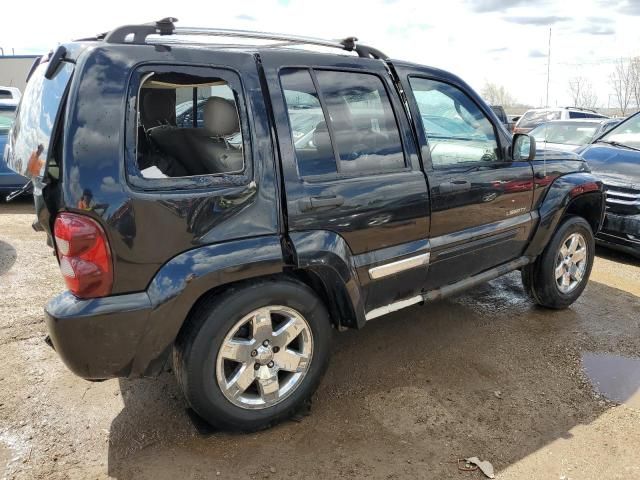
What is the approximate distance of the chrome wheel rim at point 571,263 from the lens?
14.2ft

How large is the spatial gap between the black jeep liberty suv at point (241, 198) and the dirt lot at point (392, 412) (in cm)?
28

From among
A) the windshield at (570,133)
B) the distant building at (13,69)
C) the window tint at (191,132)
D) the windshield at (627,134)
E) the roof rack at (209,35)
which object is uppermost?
the distant building at (13,69)

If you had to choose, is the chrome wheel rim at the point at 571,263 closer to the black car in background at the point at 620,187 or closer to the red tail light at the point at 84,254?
the black car in background at the point at 620,187

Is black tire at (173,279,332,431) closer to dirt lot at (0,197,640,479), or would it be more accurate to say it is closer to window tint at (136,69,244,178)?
dirt lot at (0,197,640,479)

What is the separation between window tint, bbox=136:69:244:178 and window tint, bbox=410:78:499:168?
1.25 metres

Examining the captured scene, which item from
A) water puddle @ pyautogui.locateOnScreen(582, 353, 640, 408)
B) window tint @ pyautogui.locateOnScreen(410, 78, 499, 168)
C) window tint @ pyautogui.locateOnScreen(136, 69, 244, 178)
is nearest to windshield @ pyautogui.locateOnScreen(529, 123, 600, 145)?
window tint @ pyautogui.locateOnScreen(410, 78, 499, 168)

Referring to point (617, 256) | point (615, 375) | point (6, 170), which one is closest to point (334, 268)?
point (615, 375)

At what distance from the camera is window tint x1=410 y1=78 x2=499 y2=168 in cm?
331

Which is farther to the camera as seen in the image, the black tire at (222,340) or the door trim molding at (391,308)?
the door trim molding at (391,308)

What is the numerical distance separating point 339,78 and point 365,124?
30 cm

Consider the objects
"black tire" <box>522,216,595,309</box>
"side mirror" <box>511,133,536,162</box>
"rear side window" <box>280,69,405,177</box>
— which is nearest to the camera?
"rear side window" <box>280,69,405,177</box>

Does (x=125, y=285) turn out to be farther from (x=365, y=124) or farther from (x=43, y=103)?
(x=365, y=124)

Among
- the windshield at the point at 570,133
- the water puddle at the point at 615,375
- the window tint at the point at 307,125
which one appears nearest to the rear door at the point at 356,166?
the window tint at the point at 307,125

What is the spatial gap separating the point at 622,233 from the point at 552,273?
86.6 inches
